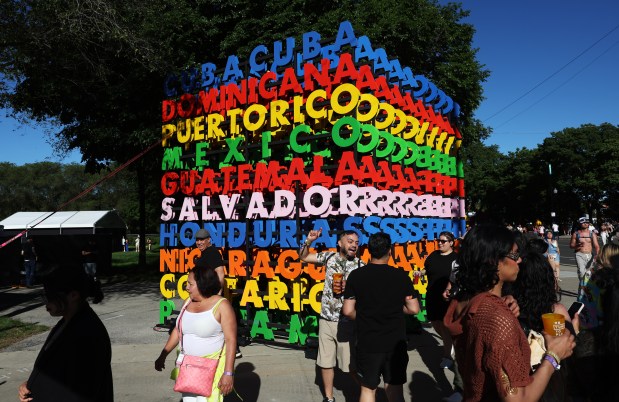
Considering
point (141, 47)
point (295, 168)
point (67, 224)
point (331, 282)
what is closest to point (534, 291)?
point (331, 282)

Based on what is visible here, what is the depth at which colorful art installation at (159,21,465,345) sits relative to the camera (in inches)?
295

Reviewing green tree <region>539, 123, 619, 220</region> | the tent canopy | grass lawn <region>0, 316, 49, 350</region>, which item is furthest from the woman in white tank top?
green tree <region>539, 123, 619, 220</region>

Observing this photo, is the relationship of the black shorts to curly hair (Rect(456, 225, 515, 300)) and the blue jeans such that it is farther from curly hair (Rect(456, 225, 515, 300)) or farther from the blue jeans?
the blue jeans

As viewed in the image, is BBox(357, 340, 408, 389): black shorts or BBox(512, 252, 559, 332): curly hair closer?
BBox(512, 252, 559, 332): curly hair

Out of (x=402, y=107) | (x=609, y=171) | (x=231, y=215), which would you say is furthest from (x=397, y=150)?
(x=609, y=171)

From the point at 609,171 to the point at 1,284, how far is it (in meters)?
51.9

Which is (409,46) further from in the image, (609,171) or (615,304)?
(609,171)

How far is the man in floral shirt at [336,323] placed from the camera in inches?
203

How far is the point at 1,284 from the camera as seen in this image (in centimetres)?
1773

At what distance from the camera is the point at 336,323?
5.29 m

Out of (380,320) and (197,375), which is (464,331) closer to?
(380,320)

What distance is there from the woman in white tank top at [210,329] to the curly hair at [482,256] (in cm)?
188

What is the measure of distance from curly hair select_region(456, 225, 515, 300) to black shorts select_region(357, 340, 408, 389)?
1834 mm

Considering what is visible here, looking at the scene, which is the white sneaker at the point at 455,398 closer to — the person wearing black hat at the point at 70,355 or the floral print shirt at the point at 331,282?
the floral print shirt at the point at 331,282
